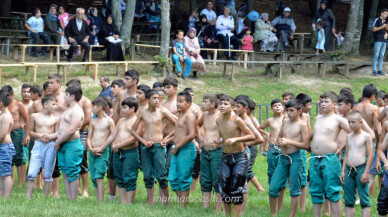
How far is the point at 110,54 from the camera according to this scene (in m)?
22.7

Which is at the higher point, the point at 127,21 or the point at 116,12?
the point at 116,12

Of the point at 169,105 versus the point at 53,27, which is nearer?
the point at 169,105

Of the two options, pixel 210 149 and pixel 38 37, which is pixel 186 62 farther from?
pixel 210 149

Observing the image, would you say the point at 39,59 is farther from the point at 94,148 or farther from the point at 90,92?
the point at 94,148

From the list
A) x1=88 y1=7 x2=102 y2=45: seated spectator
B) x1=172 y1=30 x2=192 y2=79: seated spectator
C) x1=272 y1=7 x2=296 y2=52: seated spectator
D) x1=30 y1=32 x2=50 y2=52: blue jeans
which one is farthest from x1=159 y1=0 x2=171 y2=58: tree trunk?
x1=272 y1=7 x2=296 y2=52: seated spectator

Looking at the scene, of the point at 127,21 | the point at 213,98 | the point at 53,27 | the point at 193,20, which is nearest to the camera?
the point at 213,98

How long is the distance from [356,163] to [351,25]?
16776 millimetres

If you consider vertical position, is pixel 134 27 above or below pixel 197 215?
above

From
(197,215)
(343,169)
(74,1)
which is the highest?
(74,1)

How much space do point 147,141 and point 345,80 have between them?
15.2 metres

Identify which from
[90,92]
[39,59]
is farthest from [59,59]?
[90,92]

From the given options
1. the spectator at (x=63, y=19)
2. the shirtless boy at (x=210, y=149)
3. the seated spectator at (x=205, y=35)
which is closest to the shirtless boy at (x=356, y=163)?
the shirtless boy at (x=210, y=149)

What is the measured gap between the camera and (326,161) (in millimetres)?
10727

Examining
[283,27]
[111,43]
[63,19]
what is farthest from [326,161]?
[283,27]
